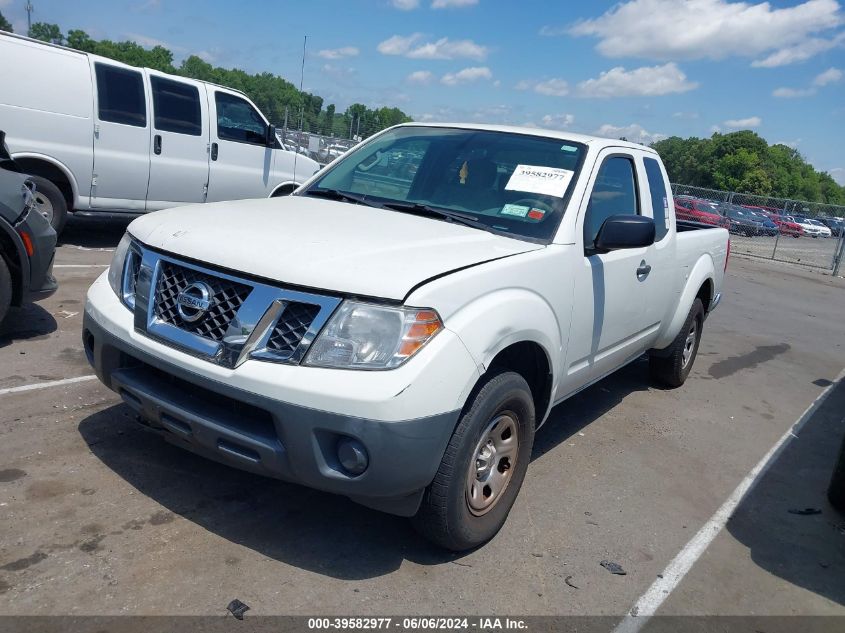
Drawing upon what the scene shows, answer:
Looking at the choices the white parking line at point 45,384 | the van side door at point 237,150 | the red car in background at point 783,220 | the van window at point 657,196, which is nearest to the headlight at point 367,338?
the white parking line at point 45,384

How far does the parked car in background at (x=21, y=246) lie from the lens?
196 inches

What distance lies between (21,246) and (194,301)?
277 cm

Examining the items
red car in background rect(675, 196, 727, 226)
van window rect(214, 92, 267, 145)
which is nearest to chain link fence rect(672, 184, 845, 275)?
red car in background rect(675, 196, 727, 226)

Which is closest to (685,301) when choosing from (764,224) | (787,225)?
A: (764,224)

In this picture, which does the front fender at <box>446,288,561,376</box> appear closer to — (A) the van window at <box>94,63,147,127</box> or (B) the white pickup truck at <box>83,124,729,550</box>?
(B) the white pickup truck at <box>83,124,729,550</box>

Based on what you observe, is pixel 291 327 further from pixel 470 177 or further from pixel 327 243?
pixel 470 177

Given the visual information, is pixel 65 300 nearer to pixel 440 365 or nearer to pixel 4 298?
pixel 4 298

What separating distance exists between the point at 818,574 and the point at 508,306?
2153mm

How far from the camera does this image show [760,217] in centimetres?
3036

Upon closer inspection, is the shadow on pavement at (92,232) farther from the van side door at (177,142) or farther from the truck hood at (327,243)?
the truck hood at (327,243)

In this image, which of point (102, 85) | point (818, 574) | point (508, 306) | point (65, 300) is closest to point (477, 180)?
point (508, 306)

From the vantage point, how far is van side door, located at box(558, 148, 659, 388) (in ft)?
13.1

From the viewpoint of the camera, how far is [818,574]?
367cm

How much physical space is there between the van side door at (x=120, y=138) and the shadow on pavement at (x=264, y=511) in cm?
572
